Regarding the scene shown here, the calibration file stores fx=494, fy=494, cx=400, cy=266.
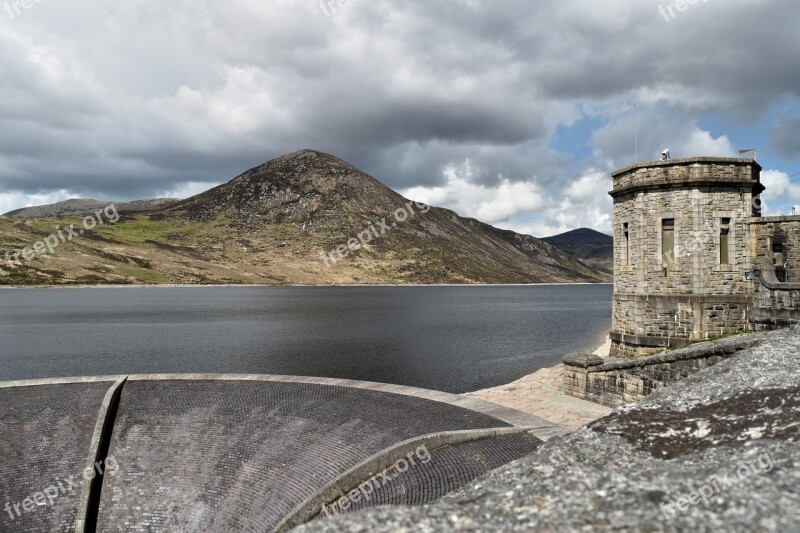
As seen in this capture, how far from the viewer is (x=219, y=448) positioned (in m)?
19.7

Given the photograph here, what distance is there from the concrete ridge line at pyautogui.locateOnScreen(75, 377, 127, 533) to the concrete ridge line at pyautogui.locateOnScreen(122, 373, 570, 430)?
9.11 feet

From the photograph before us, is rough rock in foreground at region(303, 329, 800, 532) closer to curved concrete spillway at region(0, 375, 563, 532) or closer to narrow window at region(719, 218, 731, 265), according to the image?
curved concrete spillway at region(0, 375, 563, 532)

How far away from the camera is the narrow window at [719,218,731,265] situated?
25.6m

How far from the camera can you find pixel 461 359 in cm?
4884

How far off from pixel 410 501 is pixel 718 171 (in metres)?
23.2

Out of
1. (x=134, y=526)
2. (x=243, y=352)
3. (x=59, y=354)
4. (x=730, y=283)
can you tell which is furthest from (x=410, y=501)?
(x=59, y=354)

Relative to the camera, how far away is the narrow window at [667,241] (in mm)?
26109

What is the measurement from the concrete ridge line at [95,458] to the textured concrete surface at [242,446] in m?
0.29

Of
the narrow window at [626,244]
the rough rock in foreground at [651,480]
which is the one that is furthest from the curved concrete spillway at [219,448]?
the narrow window at [626,244]

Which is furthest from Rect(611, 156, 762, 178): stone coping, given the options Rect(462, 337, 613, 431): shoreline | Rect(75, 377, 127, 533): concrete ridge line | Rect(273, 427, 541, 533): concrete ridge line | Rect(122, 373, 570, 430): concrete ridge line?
Rect(75, 377, 127, 533): concrete ridge line

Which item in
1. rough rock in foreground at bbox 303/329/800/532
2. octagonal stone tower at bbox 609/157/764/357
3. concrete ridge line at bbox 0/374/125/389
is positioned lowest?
concrete ridge line at bbox 0/374/125/389

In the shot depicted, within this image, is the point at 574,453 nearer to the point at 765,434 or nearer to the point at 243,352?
the point at 765,434

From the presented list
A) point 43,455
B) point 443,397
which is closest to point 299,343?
point 43,455

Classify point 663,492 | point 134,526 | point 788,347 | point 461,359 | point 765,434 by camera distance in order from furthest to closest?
point 461,359 < point 134,526 < point 788,347 < point 765,434 < point 663,492
